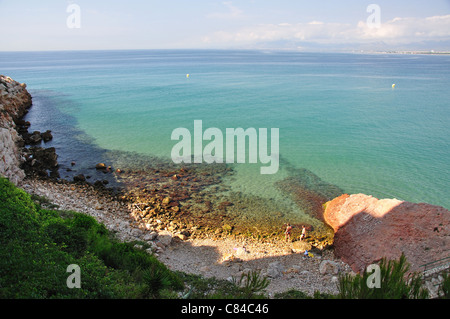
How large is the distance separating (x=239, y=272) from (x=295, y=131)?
88.8 feet

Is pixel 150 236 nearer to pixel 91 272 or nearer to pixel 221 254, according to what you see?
pixel 221 254

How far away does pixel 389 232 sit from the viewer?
1600 centimetres

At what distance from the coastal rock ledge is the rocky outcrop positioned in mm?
23251

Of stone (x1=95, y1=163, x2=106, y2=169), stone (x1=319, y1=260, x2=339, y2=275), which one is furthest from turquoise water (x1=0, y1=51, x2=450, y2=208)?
stone (x1=319, y1=260, x2=339, y2=275)

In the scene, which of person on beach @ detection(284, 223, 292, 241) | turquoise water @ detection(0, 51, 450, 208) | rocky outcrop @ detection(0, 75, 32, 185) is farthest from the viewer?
turquoise water @ detection(0, 51, 450, 208)

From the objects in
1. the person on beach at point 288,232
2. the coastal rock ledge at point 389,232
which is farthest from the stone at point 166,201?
the coastal rock ledge at point 389,232

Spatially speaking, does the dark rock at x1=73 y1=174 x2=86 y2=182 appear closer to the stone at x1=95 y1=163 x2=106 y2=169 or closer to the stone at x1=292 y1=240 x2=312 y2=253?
the stone at x1=95 y1=163 x2=106 y2=169

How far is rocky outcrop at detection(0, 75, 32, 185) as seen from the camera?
21312 mm

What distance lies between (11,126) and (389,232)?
39606mm

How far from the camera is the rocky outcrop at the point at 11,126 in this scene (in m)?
21.3

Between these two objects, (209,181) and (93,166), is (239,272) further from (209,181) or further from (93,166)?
(93,166)

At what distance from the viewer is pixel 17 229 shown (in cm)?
1119

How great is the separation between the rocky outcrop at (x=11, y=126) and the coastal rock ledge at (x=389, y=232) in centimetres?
2325

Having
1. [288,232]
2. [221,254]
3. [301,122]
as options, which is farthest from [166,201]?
[301,122]
